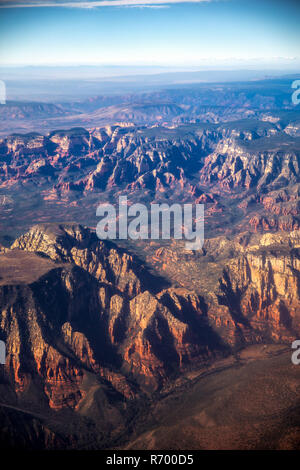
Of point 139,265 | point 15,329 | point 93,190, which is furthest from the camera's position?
point 93,190

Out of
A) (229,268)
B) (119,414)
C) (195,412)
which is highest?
(229,268)

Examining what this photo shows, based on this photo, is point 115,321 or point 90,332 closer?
point 90,332

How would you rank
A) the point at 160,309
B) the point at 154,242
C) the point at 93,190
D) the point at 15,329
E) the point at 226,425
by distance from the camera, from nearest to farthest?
1. the point at 226,425
2. the point at 15,329
3. the point at 160,309
4. the point at 154,242
5. the point at 93,190

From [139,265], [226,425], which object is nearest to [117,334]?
[139,265]

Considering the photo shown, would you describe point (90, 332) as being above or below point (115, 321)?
below

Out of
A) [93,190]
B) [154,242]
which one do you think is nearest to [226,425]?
[154,242]

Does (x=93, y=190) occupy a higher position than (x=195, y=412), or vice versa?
(x=93, y=190)

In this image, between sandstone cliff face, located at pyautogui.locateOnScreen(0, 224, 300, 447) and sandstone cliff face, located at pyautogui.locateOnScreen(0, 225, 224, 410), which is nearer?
sandstone cliff face, located at pyautogui.locateOnScreen(0, 224, 300, 447)

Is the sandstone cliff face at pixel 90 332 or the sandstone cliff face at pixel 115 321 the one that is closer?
the sandstone cliff face at pixel 115 321
